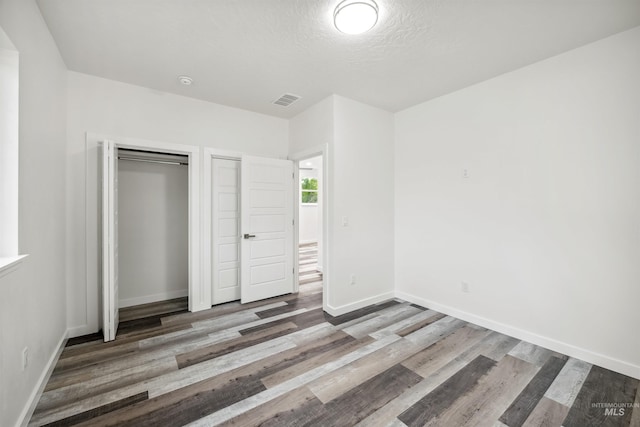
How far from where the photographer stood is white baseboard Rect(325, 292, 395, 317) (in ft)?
11.1

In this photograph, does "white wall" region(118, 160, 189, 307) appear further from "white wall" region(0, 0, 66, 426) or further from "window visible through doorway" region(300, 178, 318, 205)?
"window visible through doorway" region(300, 178, 318, 205)

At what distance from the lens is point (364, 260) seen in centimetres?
370

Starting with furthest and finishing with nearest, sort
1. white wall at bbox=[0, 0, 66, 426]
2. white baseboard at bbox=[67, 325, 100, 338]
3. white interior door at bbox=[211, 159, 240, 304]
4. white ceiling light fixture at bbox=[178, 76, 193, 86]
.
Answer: white interior door at bbox=[211, 159, 240, 304] → white ceiling light fixture at bbox=[178, 76, 193, 86] → white baseboard at bbox=[67, 325, 100, 338] → white wall at bbox=[0, 0, 66, 426]

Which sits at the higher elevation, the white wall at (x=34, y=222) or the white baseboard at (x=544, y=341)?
the white wall at (x=34, y=222)

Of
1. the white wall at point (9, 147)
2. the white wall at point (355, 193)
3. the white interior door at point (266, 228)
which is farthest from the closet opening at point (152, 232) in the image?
the white wall at point (355, 193)

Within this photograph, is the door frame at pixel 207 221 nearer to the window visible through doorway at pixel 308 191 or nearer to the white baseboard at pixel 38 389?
the white baseboard at pixel 38 389

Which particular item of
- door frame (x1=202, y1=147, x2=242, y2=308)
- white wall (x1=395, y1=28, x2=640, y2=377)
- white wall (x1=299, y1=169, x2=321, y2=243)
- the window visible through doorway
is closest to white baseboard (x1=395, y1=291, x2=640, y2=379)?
white wall (x1=395, y1=28, x2=640, y2=377)

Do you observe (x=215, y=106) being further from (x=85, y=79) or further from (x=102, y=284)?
(x=102, y=284)

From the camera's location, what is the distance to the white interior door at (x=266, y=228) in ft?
12.3

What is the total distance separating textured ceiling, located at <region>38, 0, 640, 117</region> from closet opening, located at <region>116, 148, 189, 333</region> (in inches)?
44.5

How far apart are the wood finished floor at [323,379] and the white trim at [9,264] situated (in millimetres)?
1022

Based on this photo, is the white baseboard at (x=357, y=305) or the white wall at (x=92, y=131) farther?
the white baseboard at (x=357, y=305)

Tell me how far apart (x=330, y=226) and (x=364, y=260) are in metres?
0.73

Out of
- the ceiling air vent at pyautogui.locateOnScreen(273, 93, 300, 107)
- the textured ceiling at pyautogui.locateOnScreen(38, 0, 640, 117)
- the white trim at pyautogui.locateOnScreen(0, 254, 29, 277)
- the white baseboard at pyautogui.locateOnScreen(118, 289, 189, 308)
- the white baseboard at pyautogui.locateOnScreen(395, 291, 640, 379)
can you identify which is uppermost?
the ceiling air vent at pyautogui.locateOnScreen(273, 93, 300, 107)
